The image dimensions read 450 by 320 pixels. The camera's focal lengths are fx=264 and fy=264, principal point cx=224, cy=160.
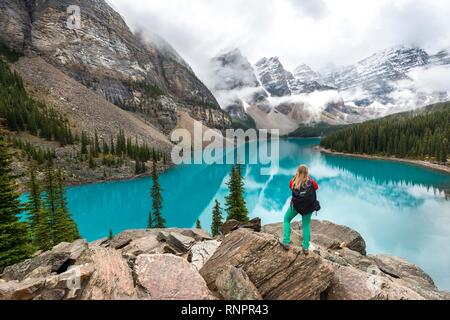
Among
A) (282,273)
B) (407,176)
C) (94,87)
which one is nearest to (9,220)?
(282,273)

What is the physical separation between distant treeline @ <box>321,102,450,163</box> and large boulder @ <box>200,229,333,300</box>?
115679mm

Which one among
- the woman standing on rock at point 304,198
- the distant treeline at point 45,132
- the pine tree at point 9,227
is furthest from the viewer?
the distant treeline at point 45,132

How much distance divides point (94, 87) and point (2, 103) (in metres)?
63.2

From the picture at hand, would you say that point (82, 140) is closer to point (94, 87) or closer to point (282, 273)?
point (94, 87)

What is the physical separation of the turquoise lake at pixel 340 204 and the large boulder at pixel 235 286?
26.8 metres

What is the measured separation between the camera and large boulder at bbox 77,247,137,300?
6816mm

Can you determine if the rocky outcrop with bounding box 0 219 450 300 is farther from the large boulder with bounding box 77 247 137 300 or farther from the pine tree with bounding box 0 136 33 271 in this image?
the pine tree with bounding box 0 136 33 271

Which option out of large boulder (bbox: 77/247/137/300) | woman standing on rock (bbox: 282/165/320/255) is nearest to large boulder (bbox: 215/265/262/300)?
woman standing on rock (bbox: 282/165/320/255)

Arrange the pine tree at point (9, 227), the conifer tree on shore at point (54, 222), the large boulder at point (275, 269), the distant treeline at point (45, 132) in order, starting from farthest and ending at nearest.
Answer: the distant treeline at point (45, 132) → the conifer tree on shore at point (54, 222) → the pine tree at point (9, 227) → the large boulder at point (275, 269)

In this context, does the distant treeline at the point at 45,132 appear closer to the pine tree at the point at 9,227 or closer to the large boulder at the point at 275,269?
the pine tree at the point at 9,227

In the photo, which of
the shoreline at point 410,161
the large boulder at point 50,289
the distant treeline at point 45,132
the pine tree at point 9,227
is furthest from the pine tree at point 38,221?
the shoreline at point 410,161

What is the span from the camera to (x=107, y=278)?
736 cm

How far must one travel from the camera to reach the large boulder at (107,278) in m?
6.82

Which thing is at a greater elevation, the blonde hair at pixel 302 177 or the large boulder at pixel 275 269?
the blonde hair at pixel 302 177
